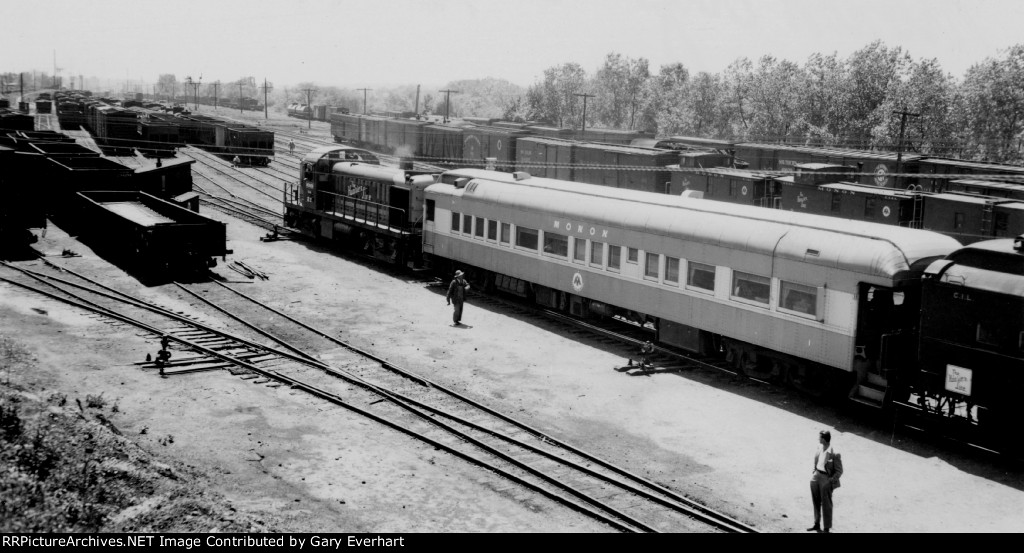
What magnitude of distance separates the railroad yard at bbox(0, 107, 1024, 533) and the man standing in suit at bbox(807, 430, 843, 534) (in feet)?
1.37

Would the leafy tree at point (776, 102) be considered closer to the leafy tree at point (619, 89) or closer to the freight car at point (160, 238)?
the leafy tree at point (619, 89)

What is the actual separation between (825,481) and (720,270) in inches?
304

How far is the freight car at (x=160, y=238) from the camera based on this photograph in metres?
27.6

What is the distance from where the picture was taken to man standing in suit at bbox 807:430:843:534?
39.0 feet

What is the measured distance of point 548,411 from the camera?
56.1ft

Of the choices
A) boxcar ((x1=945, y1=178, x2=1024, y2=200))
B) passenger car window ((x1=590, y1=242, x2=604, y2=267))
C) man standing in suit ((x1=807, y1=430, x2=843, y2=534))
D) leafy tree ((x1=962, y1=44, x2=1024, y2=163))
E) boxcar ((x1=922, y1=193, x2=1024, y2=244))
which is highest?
leafy tree ((x1=962, y1=44, x2=1024, y2=163))

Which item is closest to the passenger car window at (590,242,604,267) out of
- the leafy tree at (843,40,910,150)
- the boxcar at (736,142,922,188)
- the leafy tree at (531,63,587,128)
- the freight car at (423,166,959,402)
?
the freight car at (423,166,959,402)

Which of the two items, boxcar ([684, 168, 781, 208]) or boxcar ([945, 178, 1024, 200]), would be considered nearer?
boxcar ([945, 178, 1024, 200])

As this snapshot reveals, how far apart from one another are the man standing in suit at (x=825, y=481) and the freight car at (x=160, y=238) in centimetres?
2169

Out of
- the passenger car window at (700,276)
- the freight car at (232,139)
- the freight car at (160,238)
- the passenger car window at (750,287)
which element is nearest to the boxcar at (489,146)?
the freight car at (232,139)

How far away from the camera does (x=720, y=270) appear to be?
19.0m

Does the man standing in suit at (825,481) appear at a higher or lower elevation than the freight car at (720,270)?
lower

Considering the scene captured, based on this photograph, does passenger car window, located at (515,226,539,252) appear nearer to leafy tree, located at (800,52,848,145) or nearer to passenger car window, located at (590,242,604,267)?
passenger car window, located at (590,242,604,267)

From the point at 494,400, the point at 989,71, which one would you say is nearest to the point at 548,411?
the point at 494,400
